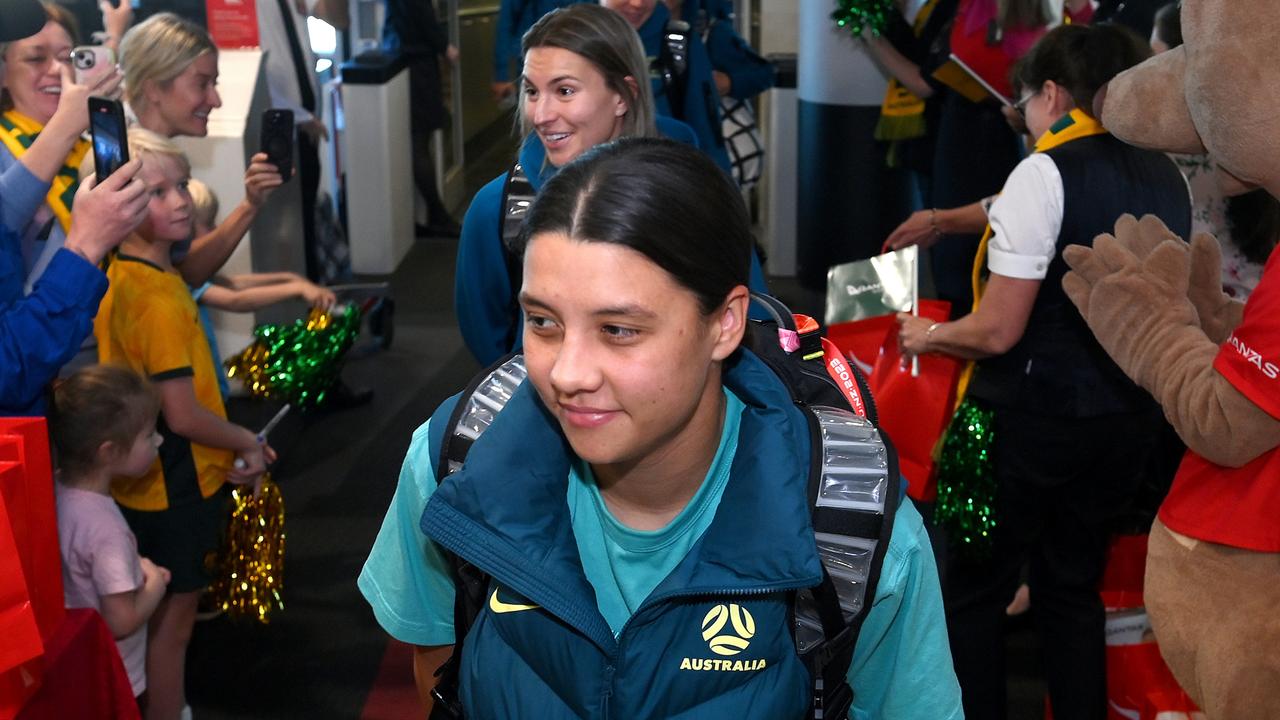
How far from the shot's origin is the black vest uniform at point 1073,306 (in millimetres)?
2680

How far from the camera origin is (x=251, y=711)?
11.3 ft

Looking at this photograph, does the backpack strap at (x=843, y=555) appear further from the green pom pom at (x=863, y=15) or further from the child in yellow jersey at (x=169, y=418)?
the green pom pom at (x=863, y=15)

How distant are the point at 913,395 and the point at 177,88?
2.22 meters

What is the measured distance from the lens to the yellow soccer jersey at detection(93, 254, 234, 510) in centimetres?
310

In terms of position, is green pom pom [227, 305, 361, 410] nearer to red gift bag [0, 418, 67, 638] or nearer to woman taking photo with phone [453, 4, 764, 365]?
woman taking photo with phone [453, 4, 764, 365]

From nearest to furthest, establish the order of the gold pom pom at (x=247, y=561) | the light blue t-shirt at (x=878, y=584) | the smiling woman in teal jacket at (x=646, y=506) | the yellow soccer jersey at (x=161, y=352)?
the smiling woman in teal jacket at (x=646, y=506) < the light blue t-shirt at (x=878, y=584) < the yellow soccer jersey at (x=161, y=352) < the gold pom pom at (x=247, y=561)

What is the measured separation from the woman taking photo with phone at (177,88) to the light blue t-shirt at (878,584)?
2320mm

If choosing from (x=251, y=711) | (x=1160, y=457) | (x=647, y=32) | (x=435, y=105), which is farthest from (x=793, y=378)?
(x=435, y=105)

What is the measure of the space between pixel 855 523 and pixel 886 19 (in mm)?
4666

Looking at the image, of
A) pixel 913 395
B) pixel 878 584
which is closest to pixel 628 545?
pixel 878 584

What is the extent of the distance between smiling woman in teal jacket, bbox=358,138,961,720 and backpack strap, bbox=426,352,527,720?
36 millimetres

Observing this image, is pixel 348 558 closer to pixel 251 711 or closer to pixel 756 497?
pixel 251 711

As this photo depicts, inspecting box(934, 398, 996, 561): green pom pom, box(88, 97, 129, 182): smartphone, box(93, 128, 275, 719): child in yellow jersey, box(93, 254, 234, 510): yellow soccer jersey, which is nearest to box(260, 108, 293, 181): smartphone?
box(93, 128, 275, 719): child in yellow jersey

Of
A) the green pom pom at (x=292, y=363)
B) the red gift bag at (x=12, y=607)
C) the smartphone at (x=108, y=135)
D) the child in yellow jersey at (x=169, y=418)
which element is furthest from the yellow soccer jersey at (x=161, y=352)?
the red gift bag at (x=12, y=607)
